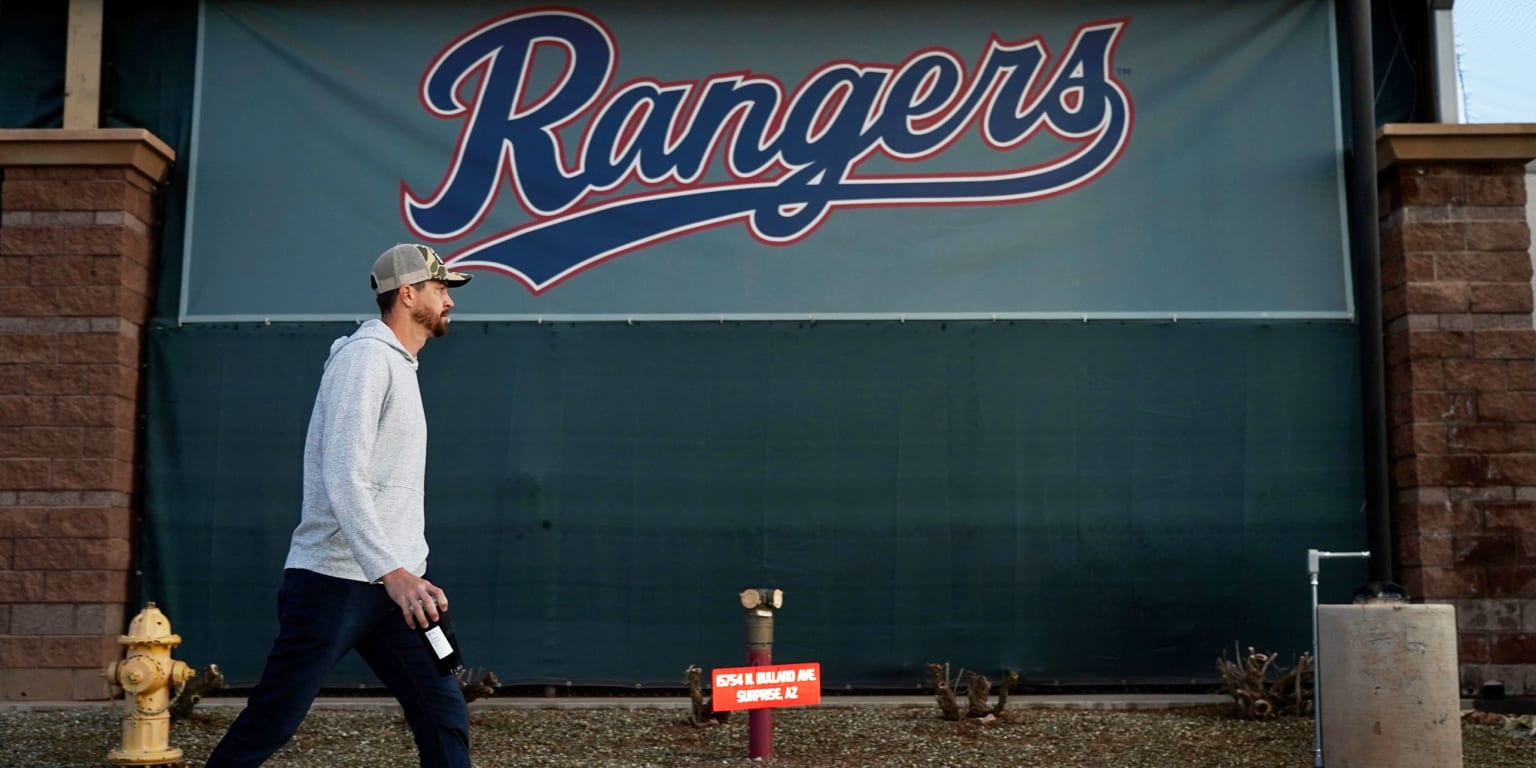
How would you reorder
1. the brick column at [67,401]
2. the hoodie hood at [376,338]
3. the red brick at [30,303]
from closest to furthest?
1. the hoodie hood at [376,338]
2. the brick column at [67,401]
3. the red brick at [30,303]

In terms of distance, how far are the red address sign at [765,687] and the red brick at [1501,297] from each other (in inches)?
188

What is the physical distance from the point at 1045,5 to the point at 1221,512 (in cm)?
337

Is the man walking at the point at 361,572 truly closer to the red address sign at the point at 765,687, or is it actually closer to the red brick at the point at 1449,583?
the red address sign at the point at 765,687

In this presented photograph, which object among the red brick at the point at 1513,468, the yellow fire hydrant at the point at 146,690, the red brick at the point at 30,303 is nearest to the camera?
the yellow fire hydrant at the point at 146,690

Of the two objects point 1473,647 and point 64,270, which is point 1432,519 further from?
point 64,270

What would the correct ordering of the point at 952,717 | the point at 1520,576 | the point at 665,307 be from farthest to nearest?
1. the point at 665,307
2. the point at 1520,576
3. the point at 952,717

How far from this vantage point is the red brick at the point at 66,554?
8.96 m

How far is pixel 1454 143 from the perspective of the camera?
8.96 m

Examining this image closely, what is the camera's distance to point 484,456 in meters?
9.25

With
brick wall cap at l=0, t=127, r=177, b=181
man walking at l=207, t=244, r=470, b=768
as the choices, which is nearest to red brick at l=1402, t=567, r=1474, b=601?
man walking at l=207, t=244, r=470, b=768

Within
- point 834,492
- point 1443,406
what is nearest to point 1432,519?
point 1443,406

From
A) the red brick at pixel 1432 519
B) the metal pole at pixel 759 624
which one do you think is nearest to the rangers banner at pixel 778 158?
the red brick at pixel 1432 519

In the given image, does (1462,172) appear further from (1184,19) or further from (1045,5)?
(1045,5)

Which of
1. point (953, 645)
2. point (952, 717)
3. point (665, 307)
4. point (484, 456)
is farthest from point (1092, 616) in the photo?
point (484, 456)
